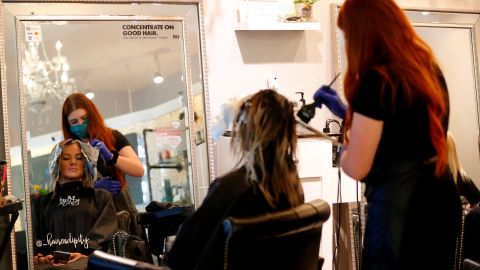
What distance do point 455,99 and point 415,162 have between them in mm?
2156

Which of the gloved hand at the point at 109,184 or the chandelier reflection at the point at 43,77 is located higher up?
the chandelier reflection at the point at 43,77

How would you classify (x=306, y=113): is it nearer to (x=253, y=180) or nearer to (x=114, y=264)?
(x=253, y=180)

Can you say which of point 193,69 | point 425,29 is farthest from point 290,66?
point 425,29

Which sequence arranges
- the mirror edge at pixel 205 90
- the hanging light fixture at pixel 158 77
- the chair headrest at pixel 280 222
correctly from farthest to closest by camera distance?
the mirror edge at pixel 205 90 < the hanging light fixture at pixel 158 77 < the chair headrest at pixel 280 222

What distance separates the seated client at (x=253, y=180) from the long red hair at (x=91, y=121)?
1.30m

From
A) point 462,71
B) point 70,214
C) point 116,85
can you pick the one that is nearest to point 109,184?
point 70,214

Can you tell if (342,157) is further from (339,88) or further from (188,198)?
(339,88)

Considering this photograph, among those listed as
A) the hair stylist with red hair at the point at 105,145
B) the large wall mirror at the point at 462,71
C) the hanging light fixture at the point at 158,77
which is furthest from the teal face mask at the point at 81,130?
the large wall mirror at the point at 462,71

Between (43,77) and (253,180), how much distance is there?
151 cm

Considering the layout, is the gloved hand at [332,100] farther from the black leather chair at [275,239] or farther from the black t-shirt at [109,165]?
the black t-shirt at [109,165]

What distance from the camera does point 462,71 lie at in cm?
367

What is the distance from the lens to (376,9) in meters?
1.70

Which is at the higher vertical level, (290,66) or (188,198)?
(290,66)

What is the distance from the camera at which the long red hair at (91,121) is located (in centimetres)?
284
